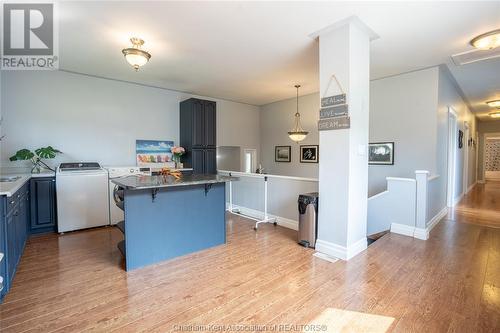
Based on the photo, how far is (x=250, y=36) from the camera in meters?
3.18

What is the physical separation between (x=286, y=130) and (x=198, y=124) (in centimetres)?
262

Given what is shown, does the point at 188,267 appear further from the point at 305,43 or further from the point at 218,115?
the point at 218,115

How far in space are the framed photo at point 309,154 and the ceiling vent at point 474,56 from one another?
3.15m

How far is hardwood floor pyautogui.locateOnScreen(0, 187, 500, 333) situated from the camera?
1.88 m

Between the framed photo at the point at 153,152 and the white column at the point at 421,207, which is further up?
the framed photo at the point at 153,152

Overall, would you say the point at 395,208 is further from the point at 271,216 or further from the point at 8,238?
the point at 8,238

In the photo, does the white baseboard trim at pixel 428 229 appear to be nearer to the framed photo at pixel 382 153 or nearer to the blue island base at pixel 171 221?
the framed photo at pixel 382 153

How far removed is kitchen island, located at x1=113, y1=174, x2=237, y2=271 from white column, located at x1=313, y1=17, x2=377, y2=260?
1.38 meters

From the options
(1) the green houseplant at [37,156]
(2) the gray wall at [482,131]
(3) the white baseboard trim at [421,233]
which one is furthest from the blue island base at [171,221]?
(2) the gray wall at [482,131]

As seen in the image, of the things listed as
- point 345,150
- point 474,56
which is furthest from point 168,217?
point 474,56

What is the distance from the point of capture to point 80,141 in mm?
4656

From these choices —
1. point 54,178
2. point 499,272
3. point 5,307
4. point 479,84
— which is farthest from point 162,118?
point 479,84

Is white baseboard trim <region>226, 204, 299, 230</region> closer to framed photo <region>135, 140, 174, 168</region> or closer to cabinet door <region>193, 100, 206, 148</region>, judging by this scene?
cabinet door <region>193, 100, 206, 148</region>

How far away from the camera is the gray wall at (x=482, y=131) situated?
402 inches
